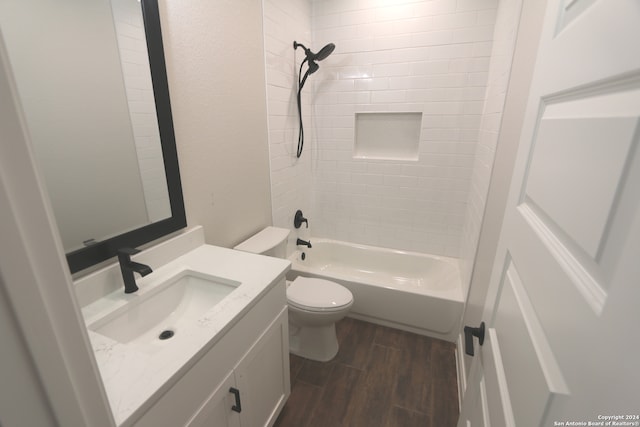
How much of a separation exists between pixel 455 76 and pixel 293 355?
2.28m

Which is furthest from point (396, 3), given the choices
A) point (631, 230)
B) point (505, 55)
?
point (631, 230)

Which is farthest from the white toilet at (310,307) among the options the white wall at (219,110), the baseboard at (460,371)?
the baseboard at (460,371)

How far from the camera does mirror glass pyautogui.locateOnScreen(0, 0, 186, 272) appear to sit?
793 millimetres

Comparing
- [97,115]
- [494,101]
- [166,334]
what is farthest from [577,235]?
[494,101]

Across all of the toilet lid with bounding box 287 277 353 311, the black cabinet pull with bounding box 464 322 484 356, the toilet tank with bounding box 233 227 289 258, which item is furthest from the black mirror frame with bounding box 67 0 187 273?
the black cabinet pull with bounding box 464 322 484 356

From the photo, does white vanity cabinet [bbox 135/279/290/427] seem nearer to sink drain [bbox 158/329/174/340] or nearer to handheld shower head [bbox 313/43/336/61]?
sink drain [bbox 158/329/174/340]

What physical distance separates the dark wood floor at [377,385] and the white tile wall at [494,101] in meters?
0.59

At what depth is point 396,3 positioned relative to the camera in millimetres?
2016

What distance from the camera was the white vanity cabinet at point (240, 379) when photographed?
74 cm

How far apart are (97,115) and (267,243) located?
3.42 ft

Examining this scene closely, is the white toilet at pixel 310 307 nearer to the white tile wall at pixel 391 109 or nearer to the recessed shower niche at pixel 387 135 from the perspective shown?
the white tile wall at pixel 391 109

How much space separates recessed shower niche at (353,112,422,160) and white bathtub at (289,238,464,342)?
865 mm

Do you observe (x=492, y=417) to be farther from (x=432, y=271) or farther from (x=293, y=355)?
(x=432, y=271)

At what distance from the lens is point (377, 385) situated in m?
1.64
